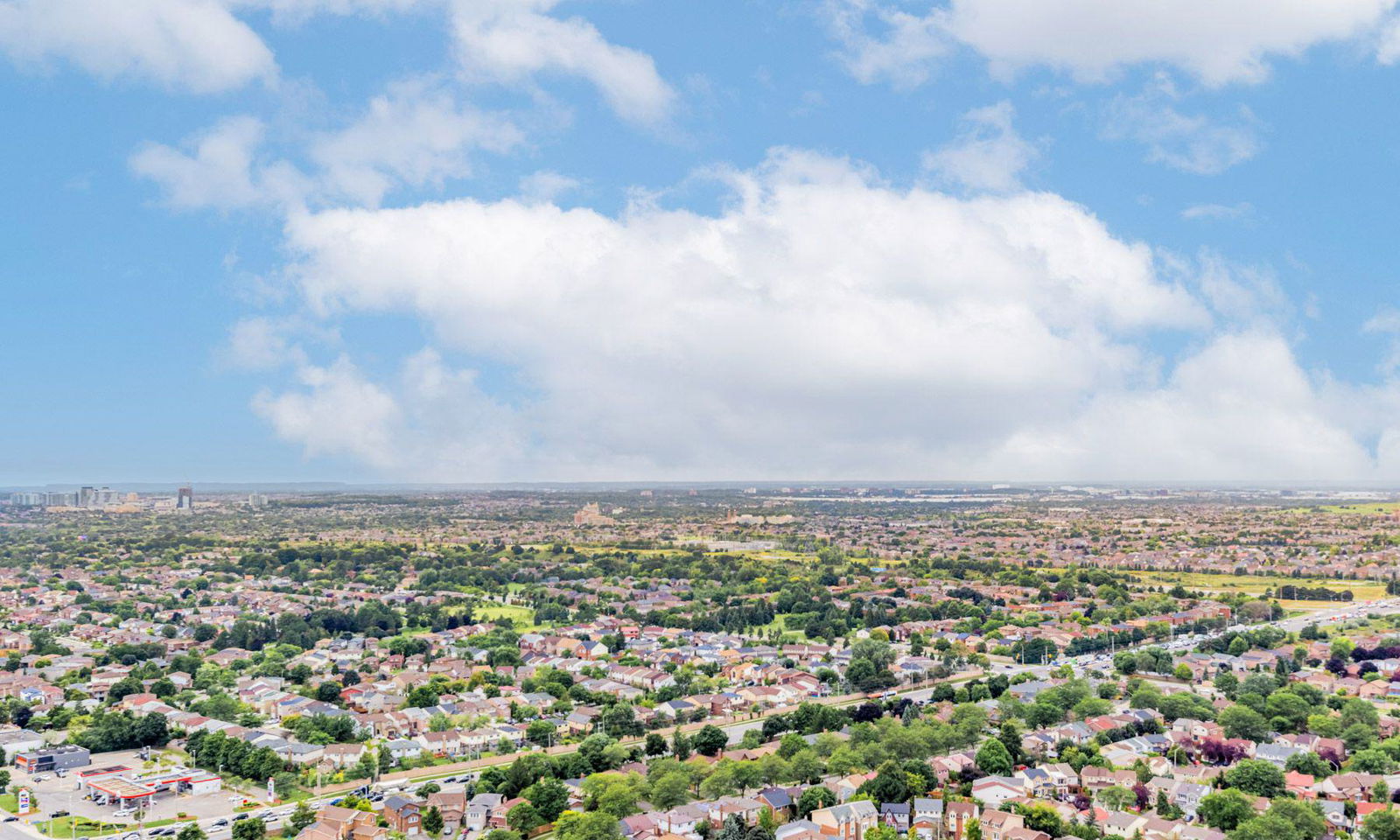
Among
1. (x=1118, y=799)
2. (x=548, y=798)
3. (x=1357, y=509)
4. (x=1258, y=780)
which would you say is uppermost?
(x=1357, y=509)

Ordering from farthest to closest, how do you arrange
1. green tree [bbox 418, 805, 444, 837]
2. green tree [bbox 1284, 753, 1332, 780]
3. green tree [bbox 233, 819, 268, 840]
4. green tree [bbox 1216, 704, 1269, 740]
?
1. green tree [bbox 1216, 704, 1269, 740]
2. green tree [bbox 1284, 753, 1332, 780]
3. green tree [bbox 418, 805, 444, 837]
4. green tree [bbox 233, 819, 268, 840]

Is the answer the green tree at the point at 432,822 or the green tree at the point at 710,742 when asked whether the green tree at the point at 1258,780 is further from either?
the green tree at the point at 432,822

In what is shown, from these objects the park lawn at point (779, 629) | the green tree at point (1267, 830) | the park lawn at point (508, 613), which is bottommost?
the park lawn at point (779, 629)

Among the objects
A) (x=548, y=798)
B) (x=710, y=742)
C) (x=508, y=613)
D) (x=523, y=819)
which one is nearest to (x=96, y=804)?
(x=523, y=819)

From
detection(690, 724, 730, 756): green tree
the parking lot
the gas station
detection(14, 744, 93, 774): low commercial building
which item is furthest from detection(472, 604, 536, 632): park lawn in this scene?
the parking lot

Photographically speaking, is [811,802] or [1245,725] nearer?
[811,802]

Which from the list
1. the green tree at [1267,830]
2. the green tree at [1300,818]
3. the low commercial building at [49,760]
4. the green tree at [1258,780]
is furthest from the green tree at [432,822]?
the green tree at [1258,780]

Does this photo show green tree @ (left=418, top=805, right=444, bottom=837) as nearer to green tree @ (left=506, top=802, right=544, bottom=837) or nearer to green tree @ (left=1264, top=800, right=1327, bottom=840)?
green tree @ (left=506, top=802, right=544, bottom=837)

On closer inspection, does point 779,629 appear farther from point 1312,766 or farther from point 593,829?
point 593,829

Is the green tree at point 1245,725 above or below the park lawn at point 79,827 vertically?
above
